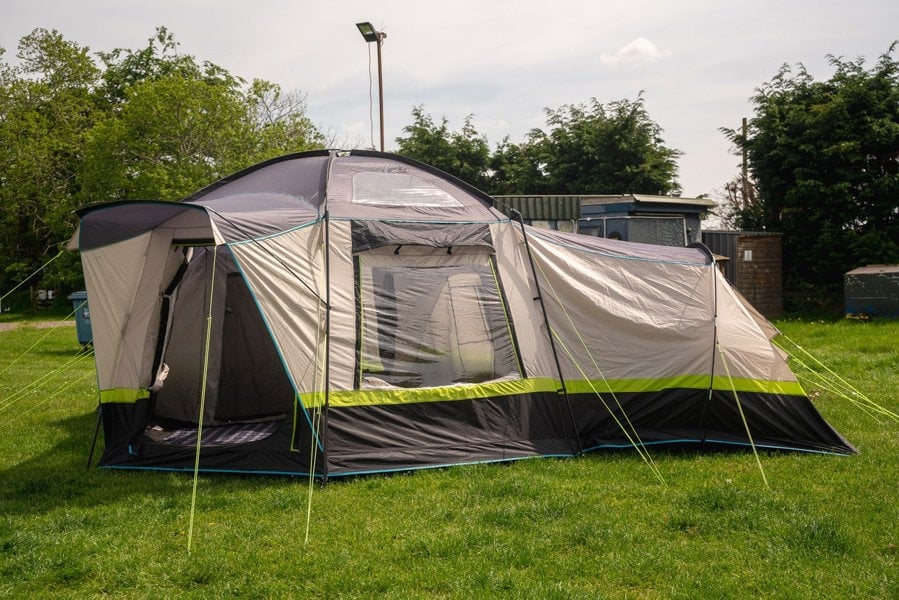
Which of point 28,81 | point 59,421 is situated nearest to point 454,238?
point 59,421

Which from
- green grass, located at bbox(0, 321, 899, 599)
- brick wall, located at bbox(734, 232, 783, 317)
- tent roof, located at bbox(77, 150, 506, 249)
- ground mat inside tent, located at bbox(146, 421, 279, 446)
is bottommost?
green grass, located at bbox(0, 321, 899, 599)

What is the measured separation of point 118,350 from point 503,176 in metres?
18.7

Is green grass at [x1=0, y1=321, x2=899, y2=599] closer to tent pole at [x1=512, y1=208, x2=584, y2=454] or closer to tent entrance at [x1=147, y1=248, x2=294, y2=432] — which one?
tent pole at [x1=512, y1=208, x2=584, y2=454]

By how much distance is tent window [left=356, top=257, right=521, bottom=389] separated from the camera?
5754mm

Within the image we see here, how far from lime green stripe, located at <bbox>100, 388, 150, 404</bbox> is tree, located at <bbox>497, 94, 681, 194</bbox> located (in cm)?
1611

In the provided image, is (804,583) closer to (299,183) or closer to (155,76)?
(299,183)

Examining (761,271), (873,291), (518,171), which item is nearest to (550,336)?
(873,291)

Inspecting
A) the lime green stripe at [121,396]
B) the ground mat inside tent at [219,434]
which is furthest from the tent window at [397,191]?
the lime green stripe at [121,396]

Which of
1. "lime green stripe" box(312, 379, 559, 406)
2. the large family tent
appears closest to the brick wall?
the large family tent

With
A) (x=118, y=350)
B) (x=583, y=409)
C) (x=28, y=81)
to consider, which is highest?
(x=28, y=81)

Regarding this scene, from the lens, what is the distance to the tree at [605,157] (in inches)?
800

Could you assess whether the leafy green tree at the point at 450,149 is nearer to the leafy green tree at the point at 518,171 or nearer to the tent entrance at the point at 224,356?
the leafy green tree at the point at 518,171

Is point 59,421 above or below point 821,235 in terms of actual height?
below

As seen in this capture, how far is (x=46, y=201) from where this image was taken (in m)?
22.8
